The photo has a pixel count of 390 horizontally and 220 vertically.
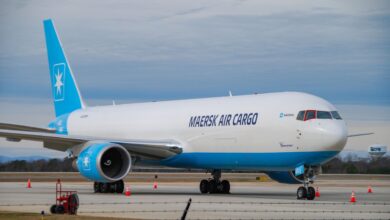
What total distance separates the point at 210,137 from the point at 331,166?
43.9 metres

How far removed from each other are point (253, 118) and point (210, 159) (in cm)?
338

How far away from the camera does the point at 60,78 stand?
153ft

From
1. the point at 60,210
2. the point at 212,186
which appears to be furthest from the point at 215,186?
the point at 60,210

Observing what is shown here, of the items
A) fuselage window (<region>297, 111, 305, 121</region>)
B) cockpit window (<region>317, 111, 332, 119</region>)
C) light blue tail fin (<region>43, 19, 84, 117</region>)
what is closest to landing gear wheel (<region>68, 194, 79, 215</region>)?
fuselage window (<region>297, 111, 305, 121</region>)

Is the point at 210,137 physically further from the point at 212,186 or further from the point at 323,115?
the point at 323,115

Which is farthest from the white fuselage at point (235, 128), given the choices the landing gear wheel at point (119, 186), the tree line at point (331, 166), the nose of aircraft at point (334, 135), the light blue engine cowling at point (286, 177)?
the tree line at point (331, 166)

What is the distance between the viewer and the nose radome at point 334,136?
30.4m

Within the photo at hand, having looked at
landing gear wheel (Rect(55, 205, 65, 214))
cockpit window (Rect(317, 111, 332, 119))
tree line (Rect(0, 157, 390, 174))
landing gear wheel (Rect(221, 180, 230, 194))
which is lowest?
landing gear wheel (Rect(55, 205, 65, 214))

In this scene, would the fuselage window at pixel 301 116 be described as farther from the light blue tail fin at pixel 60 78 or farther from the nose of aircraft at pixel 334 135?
the light blue tail fin at pixel 60 78

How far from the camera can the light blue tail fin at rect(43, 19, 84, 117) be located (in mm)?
46062

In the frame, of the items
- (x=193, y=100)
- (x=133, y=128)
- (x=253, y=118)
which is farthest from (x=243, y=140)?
(x=133, y=128)

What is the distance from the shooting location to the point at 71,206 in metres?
22.7

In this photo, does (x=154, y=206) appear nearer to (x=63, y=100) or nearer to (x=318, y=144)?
(x=318, y=144)

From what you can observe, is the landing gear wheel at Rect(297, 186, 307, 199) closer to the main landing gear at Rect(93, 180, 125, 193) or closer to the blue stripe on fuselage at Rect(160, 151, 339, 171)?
the blue stripe on fuselage at Rect(160, 151, 339, 171)
